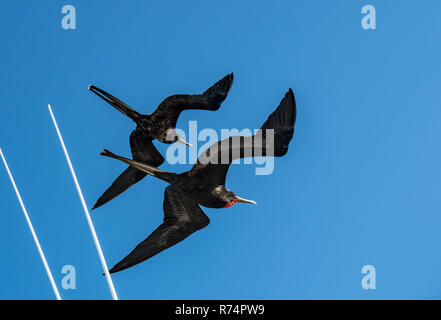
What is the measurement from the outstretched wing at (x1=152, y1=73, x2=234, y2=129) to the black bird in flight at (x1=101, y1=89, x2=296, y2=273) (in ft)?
3.66

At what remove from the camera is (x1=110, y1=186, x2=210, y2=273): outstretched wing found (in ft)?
35.3

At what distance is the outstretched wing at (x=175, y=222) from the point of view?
10.8 meters

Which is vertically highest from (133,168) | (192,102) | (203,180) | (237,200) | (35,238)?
(192,102)

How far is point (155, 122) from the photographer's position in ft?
39.0

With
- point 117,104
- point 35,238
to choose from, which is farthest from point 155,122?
point 35,238

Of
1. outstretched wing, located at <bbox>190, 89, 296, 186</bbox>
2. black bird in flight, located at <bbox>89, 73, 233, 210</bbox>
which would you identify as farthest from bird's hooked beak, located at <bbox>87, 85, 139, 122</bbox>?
outstretched wing, located at <bbox>190, 89, 296, 186</bbox>

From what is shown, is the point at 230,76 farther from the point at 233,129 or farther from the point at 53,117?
the point at 53,117

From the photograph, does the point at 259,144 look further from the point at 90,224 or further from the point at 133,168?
the point at 90,224

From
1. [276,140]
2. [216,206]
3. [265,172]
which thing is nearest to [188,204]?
[216,206]

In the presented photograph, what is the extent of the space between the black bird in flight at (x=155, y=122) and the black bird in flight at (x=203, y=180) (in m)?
1.26

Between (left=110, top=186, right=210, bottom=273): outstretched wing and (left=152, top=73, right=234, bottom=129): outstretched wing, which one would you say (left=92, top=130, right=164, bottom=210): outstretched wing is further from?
(left=110, top=186, right=210, bottom=273): outstretched wing

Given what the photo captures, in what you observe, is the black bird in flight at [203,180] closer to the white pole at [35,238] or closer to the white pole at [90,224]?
the white pole at [90,224]

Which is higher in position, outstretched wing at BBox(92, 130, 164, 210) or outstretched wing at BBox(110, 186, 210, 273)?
outstretched wing at BBox(92, 130, 164, 210)

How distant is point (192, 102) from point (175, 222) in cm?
298
